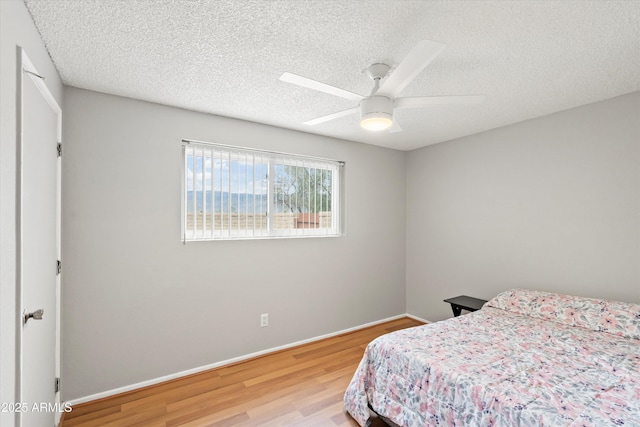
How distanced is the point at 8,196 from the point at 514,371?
264 centimetres

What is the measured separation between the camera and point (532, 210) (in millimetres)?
3064

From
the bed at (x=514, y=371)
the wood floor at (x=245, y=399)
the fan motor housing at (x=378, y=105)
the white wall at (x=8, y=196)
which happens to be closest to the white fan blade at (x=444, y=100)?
the fan motor housing at (x=378, y=105)

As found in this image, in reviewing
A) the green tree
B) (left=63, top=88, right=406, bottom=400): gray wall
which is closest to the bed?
(left=63, top=88, right=406, bottom=400): gray wall

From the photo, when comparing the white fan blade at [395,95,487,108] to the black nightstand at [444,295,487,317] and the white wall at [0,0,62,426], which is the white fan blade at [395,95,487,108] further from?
the black nightstand at [444,295,487,317]

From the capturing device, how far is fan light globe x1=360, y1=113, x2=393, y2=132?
1.83m

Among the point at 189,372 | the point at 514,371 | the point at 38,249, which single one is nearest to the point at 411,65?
the point at 514,371

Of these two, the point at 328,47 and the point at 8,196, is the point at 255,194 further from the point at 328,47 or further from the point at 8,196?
the point at 8,196

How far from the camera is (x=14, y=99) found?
1272 mm

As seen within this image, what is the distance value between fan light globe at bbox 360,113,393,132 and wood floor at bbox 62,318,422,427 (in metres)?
2.06

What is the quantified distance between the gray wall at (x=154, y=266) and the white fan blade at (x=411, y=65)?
175 centimetres

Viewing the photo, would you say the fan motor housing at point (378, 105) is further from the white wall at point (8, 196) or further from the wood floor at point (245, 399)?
the wood floor at point (245, 399)

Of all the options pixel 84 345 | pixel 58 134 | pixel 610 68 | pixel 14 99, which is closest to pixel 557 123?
pixel 610 68

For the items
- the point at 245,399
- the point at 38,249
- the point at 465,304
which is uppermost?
the point at 38,249

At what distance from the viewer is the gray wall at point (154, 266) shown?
2312mm
